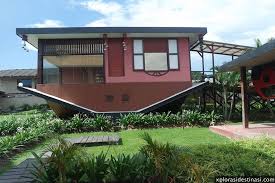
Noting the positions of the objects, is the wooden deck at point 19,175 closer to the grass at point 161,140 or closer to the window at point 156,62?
the grass at point 161,140

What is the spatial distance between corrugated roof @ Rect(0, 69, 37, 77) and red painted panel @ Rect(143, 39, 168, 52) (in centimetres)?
2144

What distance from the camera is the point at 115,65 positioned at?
70.0 ft

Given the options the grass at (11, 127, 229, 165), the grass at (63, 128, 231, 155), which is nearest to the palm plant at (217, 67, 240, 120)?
the grass at (11, 127, 229, 165)

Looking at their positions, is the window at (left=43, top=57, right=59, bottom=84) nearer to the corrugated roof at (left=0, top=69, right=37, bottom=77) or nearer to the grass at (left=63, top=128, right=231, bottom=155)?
the grass at (left=63, top=128, right=231, bottom=155)

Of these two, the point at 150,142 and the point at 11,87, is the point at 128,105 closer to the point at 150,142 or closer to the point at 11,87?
the point at 150,142

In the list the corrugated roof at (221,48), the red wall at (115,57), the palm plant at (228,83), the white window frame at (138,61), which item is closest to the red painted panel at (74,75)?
the red wall at (115,57)

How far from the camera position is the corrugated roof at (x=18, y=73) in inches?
1580

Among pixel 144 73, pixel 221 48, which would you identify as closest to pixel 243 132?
pixel 144 73

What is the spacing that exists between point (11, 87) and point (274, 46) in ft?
114

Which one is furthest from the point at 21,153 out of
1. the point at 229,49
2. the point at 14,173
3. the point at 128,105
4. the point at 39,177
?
the point at 229,49

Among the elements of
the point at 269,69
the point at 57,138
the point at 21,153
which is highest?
the point at 269,69

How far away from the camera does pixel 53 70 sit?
2142cm

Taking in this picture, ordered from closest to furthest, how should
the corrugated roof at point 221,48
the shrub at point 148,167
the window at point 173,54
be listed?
1. the shrub at point 148,167
2. the window at point 173,54
3. the corrugated roof at point 221,48

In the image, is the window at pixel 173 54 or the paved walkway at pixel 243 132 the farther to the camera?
the window at pixel 173 54
